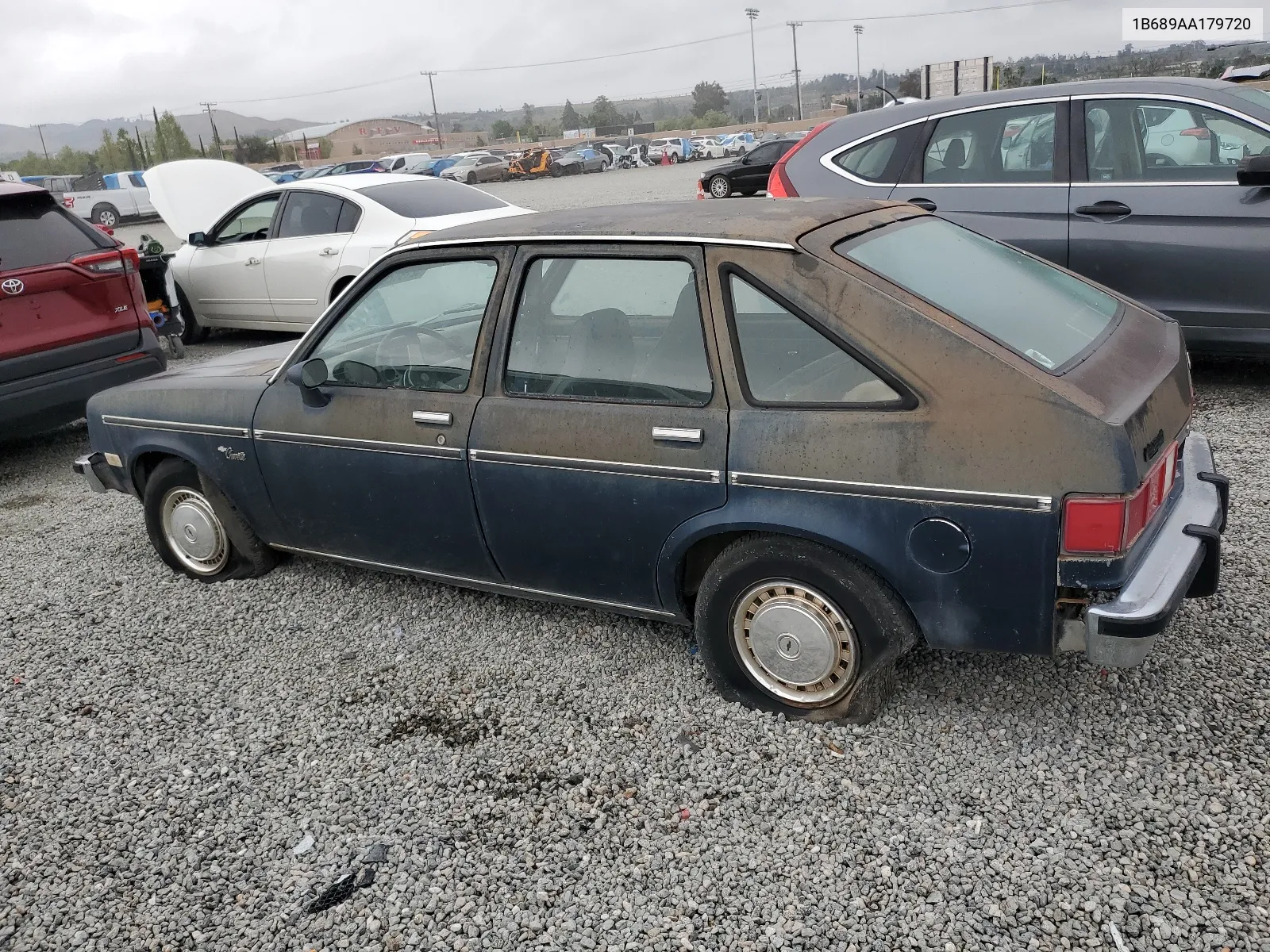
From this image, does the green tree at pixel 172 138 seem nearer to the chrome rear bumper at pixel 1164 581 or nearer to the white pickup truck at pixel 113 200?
the white pickup truck at pixel 113 200

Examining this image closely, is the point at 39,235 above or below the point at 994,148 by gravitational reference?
above

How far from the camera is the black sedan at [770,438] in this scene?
2738 mm

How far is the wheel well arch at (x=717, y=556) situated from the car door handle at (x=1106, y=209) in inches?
152

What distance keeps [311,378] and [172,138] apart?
92.2m

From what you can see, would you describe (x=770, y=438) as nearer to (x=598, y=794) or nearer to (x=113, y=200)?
(x=598, y=794)

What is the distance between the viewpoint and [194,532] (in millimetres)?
4715

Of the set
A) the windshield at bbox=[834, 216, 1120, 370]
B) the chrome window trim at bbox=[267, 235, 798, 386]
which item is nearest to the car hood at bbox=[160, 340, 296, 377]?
the chrome window trim at bbox=[267, 235, 798, 386]

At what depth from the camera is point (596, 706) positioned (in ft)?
11.5

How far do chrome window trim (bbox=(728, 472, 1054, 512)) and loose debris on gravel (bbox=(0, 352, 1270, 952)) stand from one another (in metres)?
0.80

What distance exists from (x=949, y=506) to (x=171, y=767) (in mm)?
2588

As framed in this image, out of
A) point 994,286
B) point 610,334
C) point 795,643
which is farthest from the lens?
point 610,334

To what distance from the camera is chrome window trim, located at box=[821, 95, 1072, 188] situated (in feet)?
19.9

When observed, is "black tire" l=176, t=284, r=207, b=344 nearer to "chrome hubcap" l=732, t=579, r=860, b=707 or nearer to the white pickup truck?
"chrome hubcap" l=732, t=579, r=860, b=707

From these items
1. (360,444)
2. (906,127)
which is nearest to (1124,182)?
(906,127)
